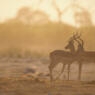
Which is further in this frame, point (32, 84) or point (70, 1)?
point (70, 1)

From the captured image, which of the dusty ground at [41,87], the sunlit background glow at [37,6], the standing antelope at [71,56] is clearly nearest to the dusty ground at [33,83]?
the dusty ground at [41,87]

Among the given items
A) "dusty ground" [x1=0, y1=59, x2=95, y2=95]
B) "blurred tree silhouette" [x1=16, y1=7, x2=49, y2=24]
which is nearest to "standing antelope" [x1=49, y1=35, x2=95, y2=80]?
"dusty ground" [x1=0, y1=59, x2=95, y2=95]

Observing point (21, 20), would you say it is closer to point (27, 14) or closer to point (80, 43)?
point (27, 14)

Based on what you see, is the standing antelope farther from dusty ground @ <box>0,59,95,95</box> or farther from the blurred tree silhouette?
the blurred tree silhouette

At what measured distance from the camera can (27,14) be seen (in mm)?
7211

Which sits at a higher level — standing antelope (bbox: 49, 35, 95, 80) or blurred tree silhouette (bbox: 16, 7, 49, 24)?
blurred tree silhouette (bbox: 16, 7, 49, 24)

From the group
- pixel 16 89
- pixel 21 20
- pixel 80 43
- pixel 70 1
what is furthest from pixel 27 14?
pixel 16 89

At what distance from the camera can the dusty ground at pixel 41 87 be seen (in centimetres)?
597

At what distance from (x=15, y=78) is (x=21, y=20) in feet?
4.36

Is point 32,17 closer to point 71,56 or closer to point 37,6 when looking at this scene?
point 37,6

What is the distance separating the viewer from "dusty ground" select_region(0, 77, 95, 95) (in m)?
5.97

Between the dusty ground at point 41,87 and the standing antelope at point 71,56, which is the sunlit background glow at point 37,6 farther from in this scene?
the dusty ground at point 41,87

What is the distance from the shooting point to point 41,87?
6.22 metres

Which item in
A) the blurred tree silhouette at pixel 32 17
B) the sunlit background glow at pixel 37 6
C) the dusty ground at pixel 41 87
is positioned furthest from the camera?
the blurred tree silhouette at pixel 32 17
